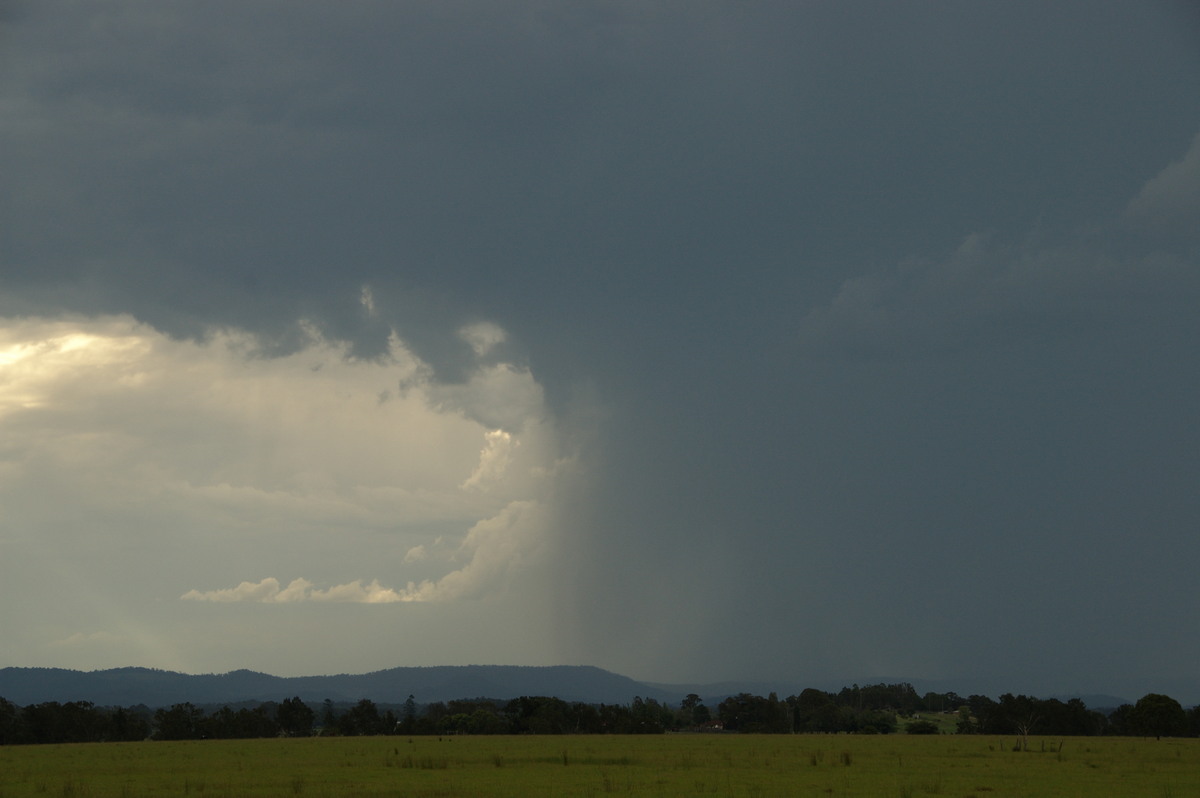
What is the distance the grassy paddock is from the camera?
40.8 meters

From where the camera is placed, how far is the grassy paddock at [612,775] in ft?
134

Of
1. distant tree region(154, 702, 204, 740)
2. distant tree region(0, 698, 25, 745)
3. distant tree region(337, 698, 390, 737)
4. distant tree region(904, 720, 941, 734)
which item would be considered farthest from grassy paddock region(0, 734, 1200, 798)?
distant tree region(904, 720, 941, 734)

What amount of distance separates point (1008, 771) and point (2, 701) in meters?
135

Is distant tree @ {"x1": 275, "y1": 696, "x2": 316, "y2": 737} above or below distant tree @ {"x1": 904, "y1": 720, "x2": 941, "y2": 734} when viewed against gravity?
above

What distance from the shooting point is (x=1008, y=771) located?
53.3 metres

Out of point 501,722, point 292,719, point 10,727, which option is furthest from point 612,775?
point 292,719

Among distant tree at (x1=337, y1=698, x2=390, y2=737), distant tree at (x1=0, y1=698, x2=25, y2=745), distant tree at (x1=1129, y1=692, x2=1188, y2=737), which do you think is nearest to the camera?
distant tree at (x1=1129, y1=692, x2=1188, y2=737)

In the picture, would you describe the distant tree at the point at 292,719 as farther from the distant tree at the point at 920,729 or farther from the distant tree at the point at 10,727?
the distant tree at the point at 920,729

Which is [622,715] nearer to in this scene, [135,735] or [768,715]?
[768,715]

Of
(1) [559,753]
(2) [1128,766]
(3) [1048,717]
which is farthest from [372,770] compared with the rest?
(3) [1048,717]

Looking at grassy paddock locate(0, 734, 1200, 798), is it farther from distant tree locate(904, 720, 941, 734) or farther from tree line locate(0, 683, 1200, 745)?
distant tree locate(904, 720, 941, 734)

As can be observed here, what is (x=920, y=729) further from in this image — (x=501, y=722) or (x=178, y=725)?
(x=178, y=725)

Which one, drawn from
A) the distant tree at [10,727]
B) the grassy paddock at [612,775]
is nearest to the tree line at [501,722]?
the distant tree at [10,727]

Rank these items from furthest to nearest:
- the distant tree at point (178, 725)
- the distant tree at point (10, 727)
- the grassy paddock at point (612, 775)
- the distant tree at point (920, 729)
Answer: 1. the distant tree at point (920, 729)
2. the distant tree at point (178, 725)
3. the distant tree at point (10, 727)
4. the grassy paddock at point (612, 775)
